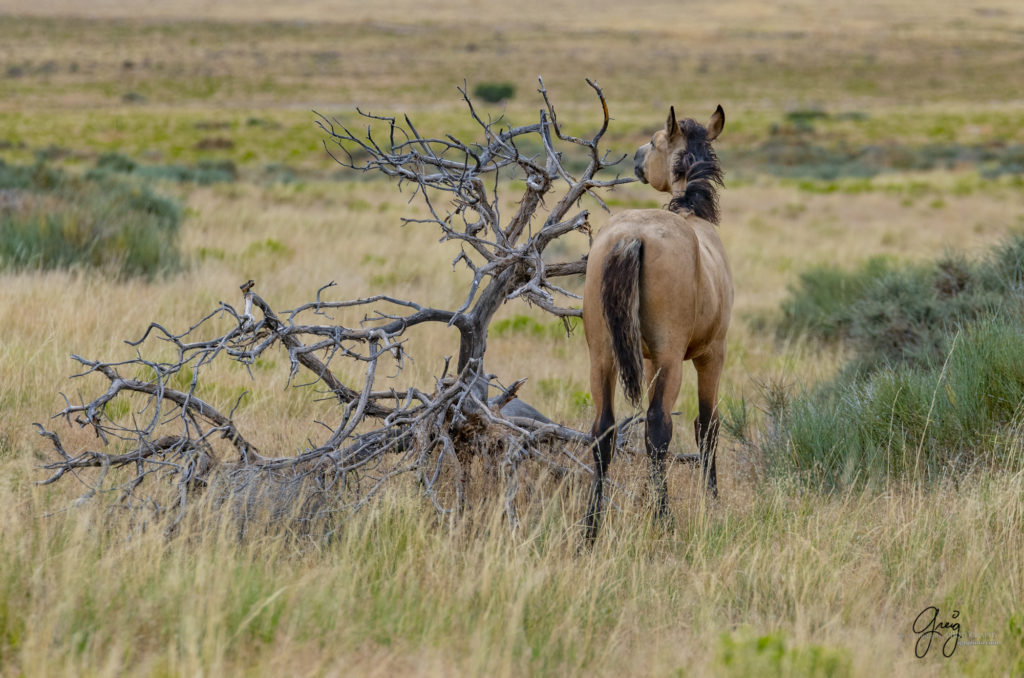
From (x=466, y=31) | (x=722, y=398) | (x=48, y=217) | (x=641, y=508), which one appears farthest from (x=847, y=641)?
(x=466, y=31)

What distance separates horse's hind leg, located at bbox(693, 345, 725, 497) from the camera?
16.3ft

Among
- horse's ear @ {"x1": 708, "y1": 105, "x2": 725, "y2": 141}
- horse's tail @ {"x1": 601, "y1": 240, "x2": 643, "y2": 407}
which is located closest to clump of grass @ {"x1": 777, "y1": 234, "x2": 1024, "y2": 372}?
horse's ear @ {"x1": 708, "y1": 105, "x2": 725, "y2": 141}

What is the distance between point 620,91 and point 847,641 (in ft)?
258

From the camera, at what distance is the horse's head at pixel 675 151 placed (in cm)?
515

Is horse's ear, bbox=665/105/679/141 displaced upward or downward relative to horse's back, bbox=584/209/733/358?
upward

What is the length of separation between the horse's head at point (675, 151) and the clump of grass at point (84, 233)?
234 inches

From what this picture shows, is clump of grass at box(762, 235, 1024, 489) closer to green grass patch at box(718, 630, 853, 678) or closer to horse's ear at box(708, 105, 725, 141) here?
horse's ear at box(708, 105, 725, 141)

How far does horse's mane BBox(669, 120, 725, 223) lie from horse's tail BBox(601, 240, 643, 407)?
879 mm

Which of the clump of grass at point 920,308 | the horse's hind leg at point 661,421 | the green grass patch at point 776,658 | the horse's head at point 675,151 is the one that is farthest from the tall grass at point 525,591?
the clump of grass at point 920,308

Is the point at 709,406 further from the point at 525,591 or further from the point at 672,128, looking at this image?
the point at 525,591

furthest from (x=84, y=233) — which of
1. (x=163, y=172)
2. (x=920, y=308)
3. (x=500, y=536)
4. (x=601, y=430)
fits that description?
(x=163, y=172)

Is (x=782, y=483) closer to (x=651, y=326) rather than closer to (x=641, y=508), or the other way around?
(x=641, y=508)

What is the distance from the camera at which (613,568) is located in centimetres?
378
